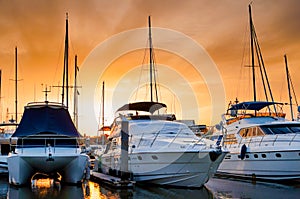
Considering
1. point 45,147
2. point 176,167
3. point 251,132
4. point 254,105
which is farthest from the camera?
point 254,105

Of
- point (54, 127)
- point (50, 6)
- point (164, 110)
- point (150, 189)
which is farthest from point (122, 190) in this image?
point (50, 6)

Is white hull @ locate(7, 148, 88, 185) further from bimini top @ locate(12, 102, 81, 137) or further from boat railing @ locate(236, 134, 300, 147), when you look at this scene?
boat railing @ locate(236, 134, 300, 147)

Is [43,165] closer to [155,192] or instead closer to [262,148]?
[155,192]

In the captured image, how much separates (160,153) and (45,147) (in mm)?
5307

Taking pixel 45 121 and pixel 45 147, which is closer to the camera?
pixel 45 147

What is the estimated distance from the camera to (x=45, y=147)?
16.1 m

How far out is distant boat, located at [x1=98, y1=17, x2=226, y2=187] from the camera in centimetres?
1496

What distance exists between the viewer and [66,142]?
16.9 m

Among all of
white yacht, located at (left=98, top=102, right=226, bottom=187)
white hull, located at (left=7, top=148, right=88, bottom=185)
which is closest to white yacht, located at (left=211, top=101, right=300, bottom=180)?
white yacht, located at (left=98, top=102, right=226, bottom=187)

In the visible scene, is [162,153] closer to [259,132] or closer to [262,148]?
[262,148]

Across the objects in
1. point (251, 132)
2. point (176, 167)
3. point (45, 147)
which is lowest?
point (176, 167)

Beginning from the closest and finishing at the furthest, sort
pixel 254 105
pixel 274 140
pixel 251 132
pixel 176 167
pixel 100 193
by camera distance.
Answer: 1. pixel 100 193
2. pixel 176 167
3. pixel 274 140
4. pixel 251 132
5. pixel 254 105

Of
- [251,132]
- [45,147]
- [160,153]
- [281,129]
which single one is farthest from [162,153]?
[281,129]

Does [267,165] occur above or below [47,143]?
below
